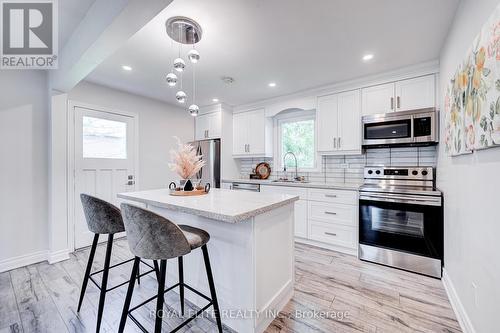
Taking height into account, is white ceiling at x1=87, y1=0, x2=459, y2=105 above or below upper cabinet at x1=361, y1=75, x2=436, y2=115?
above

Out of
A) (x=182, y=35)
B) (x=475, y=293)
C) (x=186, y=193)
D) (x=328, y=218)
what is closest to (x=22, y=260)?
(x=186, y=193)

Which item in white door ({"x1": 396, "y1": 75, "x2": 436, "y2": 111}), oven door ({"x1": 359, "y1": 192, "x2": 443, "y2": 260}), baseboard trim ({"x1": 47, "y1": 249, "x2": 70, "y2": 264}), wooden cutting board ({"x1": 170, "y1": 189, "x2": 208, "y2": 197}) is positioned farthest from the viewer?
baseboard trim ({"x1": 47, "y1": 249, "x2": 70, "y2": 264})

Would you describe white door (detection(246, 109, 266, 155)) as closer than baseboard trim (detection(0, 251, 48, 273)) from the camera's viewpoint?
No

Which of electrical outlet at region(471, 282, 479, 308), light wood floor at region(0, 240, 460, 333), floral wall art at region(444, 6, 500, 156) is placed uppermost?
floral wall art at region(444, 6, 500, 156)

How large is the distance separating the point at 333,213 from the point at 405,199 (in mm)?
854

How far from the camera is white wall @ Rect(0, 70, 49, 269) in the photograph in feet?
8.02

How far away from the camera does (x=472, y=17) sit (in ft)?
4.58

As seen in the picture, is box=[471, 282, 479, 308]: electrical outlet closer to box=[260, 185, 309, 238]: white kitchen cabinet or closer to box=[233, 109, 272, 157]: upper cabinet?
box=[260, 185, 309, 238]: white kitchen cabinet

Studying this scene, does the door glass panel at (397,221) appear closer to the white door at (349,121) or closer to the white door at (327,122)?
the white door at (349,121)

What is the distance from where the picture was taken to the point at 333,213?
9.61 ft

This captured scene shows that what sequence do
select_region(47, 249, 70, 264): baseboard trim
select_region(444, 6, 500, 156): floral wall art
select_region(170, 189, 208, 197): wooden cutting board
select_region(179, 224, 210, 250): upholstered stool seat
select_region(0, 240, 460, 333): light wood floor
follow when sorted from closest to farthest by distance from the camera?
select_region(444, 6, 500, 156): floral wall art < select_region(179, 224, 210, 250): upholstered stool seat < select_region(0, 240, 460, 333): light wood floor < select_region(170, 189, 208, 197): wooden cutting board < select_region(47, 249, 70, 264): baseboard trim

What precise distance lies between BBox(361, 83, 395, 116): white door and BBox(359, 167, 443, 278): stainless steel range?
2.65ft

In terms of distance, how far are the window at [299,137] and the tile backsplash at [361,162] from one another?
196 mm
